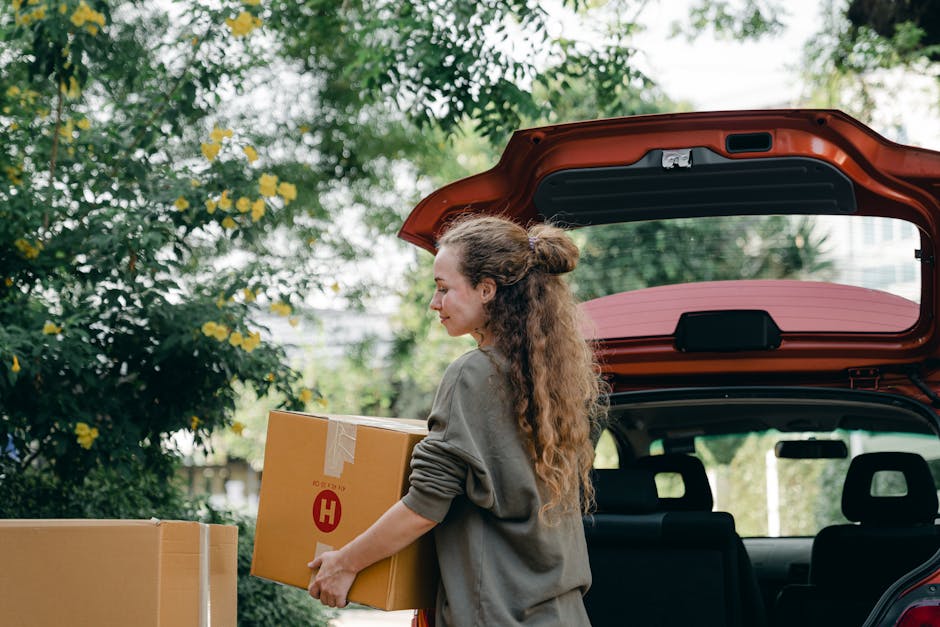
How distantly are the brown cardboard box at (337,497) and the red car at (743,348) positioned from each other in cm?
78

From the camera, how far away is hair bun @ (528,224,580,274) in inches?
93.5

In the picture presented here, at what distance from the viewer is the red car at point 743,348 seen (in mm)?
2721

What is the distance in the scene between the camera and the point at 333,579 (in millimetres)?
2350

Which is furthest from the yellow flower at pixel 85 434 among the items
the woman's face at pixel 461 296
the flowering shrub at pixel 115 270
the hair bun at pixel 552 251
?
the hair bun at pixel 552 251

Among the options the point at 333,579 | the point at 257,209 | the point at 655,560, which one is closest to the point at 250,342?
the point at 257,209

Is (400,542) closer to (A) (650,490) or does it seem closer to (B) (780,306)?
(A) (650,490)

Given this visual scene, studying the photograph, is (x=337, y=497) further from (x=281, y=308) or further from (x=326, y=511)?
(x=281, y=308)

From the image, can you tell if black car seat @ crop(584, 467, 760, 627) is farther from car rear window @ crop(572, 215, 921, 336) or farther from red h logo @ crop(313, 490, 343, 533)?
car rear window @ crop(572, 215, 921, 336)

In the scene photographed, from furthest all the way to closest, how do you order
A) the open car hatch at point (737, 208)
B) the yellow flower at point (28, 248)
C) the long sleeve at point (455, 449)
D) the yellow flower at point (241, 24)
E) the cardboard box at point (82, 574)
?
1. the yellow flower at point (241, 24)
2. the yellow flower at point (28, 248)
3. the open car hatch at point (737, 208)
4. the cardboard box at point (82, 574)
5. the long sleeve at point (455, 449)

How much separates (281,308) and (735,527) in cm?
222

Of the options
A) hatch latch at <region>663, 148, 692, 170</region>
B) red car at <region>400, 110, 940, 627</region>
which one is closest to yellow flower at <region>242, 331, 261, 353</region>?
red car at <region>400, 110, 940, 627</region>

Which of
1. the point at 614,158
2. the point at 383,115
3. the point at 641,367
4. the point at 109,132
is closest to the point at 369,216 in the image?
the point at 383,115

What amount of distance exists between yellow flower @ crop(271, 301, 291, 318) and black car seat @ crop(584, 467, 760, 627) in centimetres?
209

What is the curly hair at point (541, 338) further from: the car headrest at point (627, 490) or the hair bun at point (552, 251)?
the car headrest at point (627, 490)
